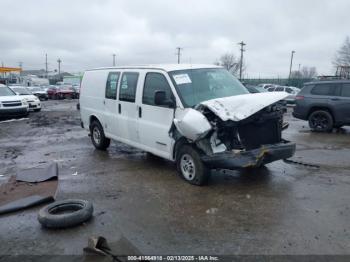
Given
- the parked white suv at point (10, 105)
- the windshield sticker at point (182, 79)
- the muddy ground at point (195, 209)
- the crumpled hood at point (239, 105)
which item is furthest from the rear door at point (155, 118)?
the parked white suv at point (10, 105)

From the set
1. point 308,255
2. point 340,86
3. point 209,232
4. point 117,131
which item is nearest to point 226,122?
point 209,232

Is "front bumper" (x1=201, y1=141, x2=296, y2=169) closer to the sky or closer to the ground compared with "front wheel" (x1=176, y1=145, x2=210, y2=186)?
closer to the sky

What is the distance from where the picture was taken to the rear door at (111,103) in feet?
26.1

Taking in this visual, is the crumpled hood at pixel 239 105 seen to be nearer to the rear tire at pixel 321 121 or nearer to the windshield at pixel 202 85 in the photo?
the windshield at pixel 202 85

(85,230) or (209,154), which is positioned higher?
(209,154)

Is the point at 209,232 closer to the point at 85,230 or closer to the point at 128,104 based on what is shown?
the point at 85,230

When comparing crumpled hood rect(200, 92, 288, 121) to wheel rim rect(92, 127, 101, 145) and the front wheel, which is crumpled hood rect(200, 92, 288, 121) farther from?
wheel rim rect(92, 127, 101, 145)

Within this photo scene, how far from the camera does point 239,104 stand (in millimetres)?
5578

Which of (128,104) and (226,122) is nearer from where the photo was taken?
(226,122)

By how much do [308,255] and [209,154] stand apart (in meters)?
2.30

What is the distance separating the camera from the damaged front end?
17.8 ft

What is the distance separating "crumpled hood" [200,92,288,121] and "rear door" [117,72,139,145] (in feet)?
6.75

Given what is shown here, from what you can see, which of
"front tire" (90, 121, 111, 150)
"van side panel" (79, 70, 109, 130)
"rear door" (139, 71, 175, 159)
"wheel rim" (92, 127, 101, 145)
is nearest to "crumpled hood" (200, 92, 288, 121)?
"rear door" (139, 71, 175, 159)

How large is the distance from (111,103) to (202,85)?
99.0 inches
